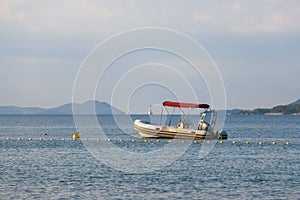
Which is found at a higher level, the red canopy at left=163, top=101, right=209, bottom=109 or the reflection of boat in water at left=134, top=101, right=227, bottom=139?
the red canopy at left=163, top=101, right=209, bottom=109

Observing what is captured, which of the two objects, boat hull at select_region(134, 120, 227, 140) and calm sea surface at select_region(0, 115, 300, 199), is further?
boat hull at select_region(134, 120, 227, 140)

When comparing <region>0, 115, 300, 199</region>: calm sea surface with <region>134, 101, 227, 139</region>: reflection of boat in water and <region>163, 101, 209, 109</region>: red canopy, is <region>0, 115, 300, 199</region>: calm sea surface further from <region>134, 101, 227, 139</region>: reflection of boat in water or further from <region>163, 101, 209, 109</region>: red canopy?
<region>163, 101, 209, 109</region>: red canopy

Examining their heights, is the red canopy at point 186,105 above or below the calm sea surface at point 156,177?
above

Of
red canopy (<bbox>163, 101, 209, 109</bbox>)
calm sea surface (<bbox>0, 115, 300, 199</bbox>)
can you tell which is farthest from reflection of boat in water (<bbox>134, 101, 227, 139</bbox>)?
calm sea surface (<bbox>0, 115, 300, 199</bbox>)

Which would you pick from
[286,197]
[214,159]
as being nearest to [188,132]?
[214,159]

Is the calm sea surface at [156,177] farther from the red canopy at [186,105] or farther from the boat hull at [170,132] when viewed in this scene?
the red canopy at [186,105]

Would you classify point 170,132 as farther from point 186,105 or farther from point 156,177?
point 156,177

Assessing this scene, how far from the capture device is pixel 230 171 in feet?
162

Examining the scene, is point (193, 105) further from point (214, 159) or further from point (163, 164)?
A: point (163, 164)

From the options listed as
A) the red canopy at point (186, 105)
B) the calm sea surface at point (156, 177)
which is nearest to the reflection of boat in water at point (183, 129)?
the red canopy at point (186, 105)

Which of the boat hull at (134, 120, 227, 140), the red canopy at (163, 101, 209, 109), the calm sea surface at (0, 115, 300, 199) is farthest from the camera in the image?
the red canopy at (163, 101, 209, 109)

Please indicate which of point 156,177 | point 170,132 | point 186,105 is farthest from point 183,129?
point 156,177

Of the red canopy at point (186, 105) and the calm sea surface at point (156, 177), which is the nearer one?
the calm sea surface at point (156, 177)

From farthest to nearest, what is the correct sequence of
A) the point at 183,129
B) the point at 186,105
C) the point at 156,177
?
the point at 186,105
the point at 183,129
the point at 156,177
